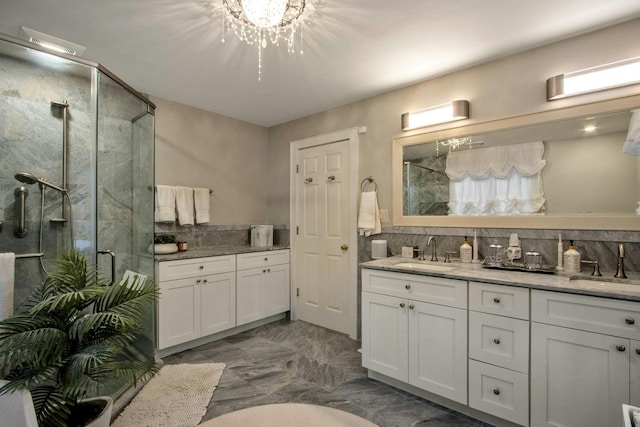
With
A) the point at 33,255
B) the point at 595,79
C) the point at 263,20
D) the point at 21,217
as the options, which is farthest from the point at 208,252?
the point at 595,79

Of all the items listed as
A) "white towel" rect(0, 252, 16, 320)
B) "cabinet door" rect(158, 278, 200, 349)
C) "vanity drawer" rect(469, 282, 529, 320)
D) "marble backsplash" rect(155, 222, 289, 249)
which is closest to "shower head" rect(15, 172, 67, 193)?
"white towel" rect(0, 252, 16, 320)

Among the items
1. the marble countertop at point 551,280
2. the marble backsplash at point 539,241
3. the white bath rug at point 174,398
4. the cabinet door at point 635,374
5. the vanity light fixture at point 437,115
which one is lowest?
the white bath rug at point 174,398

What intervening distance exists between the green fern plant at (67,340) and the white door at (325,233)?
81.8 inches

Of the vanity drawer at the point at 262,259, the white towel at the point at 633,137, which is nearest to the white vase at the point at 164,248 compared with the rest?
the vanity drawer at the point at 262,259

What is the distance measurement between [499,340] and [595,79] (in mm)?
1715

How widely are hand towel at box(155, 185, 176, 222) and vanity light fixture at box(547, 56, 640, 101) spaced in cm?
324

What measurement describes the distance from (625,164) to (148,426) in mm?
3215

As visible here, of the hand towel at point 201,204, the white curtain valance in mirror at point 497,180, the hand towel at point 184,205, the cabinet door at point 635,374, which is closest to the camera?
the cabinet door at point 635,374

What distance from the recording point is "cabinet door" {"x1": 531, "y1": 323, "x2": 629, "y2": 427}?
143 centimetres

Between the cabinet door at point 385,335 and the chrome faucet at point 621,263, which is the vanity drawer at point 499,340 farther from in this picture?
the chrome faucet at point 621,263

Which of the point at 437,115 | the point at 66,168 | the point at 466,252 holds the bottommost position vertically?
the point at 466,252

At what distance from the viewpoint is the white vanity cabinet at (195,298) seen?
259cm

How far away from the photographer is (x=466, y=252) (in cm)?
234

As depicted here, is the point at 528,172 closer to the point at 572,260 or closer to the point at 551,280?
the point at 572,260
